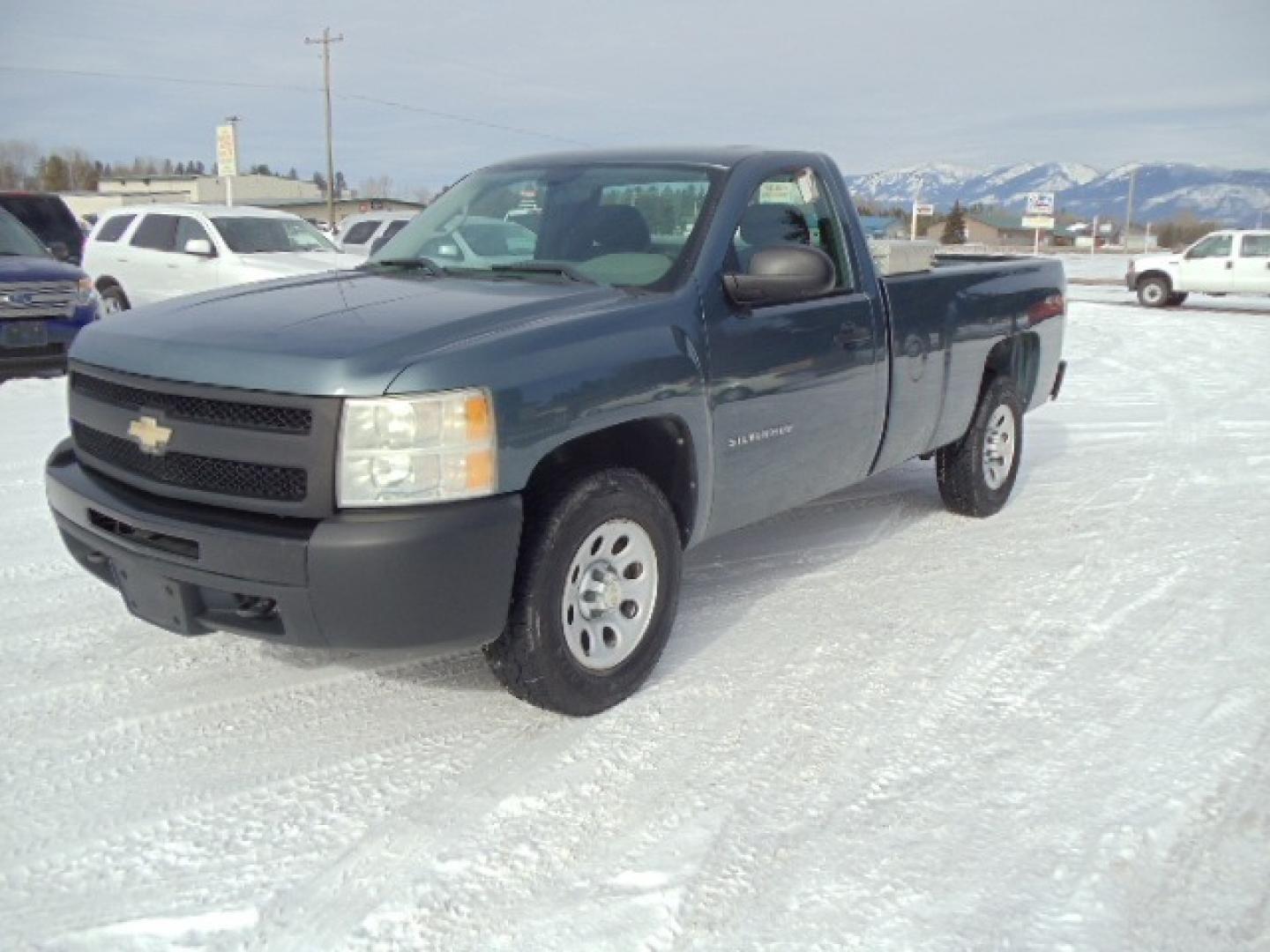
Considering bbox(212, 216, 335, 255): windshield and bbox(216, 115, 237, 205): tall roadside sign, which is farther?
bbox(216, 115, 237, 205): tall roadside sign

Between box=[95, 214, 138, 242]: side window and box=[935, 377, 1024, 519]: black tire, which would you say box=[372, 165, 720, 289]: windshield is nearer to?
box=[935, 377, 1024, 519]: black tire

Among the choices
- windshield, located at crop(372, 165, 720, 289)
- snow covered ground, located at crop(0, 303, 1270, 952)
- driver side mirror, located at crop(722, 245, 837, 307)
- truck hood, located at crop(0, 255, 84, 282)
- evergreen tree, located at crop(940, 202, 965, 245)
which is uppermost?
evergreen tree, located at crop(940, 202, 965, 245)

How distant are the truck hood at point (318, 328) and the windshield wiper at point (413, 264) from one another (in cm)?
21

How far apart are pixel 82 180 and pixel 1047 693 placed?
426 ft

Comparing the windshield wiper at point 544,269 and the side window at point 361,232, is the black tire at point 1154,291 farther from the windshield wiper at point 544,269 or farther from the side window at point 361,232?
the windshield wiper at point 544,269

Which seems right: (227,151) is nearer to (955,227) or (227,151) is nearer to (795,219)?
(795,219)

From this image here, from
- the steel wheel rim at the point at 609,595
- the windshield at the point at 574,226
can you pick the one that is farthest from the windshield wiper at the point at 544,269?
the steel wheel rim at the point at 609,595

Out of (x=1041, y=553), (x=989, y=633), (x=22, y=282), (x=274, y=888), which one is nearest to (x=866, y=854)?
(x=274, y=888)

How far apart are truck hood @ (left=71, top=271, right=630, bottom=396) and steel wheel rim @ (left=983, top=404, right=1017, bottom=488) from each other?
320 cm

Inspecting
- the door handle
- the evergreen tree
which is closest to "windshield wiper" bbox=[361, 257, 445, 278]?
the door handle

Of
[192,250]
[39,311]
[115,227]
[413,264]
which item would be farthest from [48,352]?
[413,264]

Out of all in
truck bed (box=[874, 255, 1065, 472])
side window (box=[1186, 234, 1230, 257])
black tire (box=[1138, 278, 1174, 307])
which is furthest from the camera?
black tire (box=[1138, 278, 1174, 307])

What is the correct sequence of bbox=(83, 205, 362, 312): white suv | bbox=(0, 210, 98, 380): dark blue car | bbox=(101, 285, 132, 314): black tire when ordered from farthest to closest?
bbox=(101, 285, 132, 314): black tire, bbox=(83, 205, 362, 312): white suv, bbox=(0, 210, 98, 380): dark blue car

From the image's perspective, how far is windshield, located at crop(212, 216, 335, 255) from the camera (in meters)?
12.8
